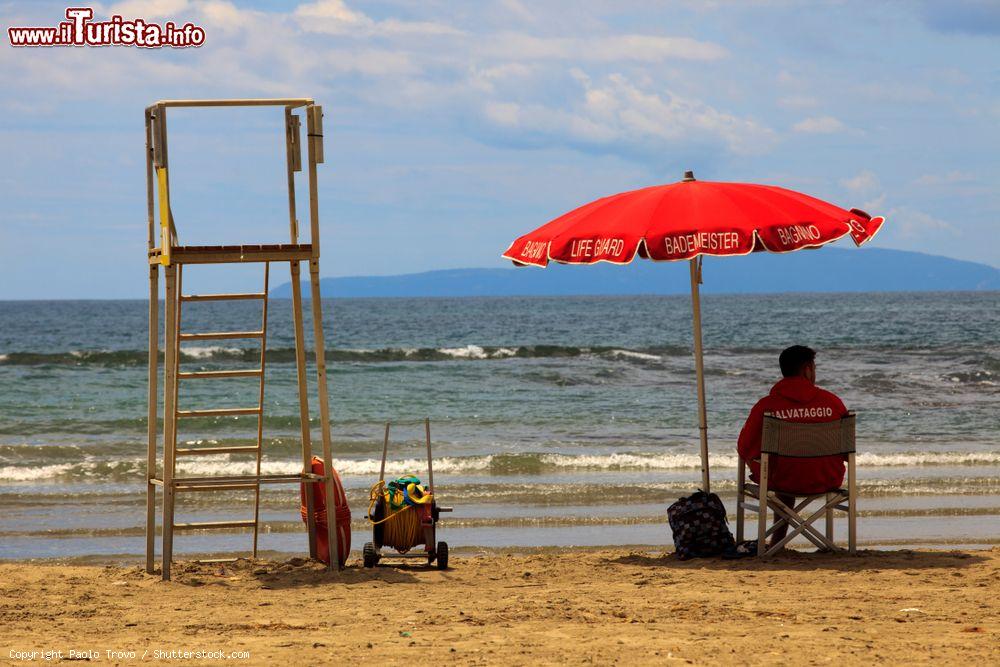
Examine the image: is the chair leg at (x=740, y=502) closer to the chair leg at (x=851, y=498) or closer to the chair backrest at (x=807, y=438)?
the chair backrest at (x=807, y=438)

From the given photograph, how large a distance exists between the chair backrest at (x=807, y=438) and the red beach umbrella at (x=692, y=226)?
2.44ft


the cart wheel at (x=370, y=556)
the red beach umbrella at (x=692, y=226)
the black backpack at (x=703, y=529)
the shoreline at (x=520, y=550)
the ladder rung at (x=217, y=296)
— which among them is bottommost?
the shoreline at (x=520, y=550)

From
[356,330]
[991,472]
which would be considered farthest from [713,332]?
[991,472]

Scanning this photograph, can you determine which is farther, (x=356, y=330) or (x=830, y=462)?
(x=356, y=330)

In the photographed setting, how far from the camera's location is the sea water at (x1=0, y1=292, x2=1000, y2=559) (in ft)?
31.4

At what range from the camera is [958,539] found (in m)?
8.61

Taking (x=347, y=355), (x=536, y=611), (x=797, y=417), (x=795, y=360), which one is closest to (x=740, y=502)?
(x=797, y=417)

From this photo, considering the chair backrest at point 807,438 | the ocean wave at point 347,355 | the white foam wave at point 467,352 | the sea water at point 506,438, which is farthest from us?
the white foam wave at point 467,352

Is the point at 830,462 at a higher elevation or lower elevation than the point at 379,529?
higher

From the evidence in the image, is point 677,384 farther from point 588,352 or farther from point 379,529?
point 379,529

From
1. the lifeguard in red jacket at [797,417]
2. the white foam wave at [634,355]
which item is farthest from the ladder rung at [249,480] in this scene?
the white foam wave at [634,355]

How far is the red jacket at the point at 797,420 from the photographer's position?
680 centimetres

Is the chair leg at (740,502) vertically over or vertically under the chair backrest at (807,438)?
under

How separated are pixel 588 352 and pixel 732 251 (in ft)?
100
